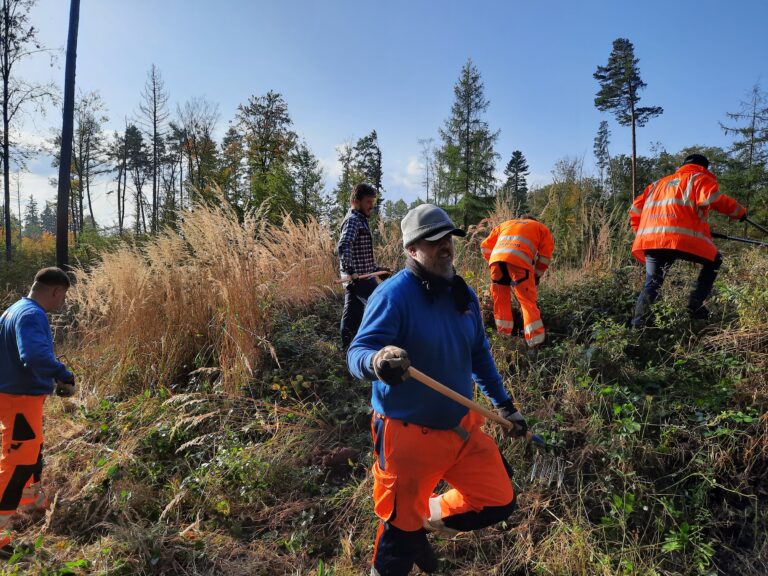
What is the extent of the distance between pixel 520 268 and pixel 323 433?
8.06ft

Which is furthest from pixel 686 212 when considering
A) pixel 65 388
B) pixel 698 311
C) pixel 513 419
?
pixel 65 388

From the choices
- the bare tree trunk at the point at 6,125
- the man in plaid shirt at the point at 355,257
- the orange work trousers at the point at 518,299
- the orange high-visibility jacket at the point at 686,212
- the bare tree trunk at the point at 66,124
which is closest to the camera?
the orange high-visibility jacket at the point at 686,212

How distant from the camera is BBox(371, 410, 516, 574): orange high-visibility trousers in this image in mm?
1896

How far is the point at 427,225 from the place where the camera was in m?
1.99

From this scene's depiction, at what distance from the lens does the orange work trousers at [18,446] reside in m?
2.93

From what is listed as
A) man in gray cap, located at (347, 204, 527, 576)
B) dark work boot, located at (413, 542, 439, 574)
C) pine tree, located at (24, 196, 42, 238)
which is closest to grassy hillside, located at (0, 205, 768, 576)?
dark work boot, located at (413, 542, 439, 574)

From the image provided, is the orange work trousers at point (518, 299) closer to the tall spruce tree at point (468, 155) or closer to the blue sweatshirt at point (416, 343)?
the blue sweatshirt at point (416, 343)

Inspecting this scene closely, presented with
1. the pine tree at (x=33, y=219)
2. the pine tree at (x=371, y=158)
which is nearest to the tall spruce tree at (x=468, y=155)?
the pine tree at (x=371, y=158)

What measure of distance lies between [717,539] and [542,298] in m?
2.79

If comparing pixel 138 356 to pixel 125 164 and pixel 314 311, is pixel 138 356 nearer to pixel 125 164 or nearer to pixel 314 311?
pixel 314 311

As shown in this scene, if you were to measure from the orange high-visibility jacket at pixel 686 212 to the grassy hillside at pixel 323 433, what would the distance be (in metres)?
0.52

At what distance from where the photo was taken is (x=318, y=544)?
264cm

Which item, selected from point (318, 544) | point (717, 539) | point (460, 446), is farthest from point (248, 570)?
point (717, 539)

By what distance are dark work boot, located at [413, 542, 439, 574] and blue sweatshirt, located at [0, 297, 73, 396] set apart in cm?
280
